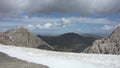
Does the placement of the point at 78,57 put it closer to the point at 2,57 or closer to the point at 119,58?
the point at 119,58

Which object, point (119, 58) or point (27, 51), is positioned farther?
point (27, 51)

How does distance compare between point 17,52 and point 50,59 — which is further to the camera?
point 17,52

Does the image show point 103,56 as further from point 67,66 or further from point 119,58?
point 67,66

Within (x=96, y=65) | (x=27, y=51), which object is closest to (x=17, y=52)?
(x=27, y=51)

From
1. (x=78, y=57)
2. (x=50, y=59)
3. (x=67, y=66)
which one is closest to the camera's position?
(x=67, y=66)

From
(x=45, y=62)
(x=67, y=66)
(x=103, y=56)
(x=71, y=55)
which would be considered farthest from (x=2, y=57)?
(x=103, y=56)

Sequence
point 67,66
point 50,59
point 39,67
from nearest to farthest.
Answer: point 39,67, point 67,66, point 50,59
